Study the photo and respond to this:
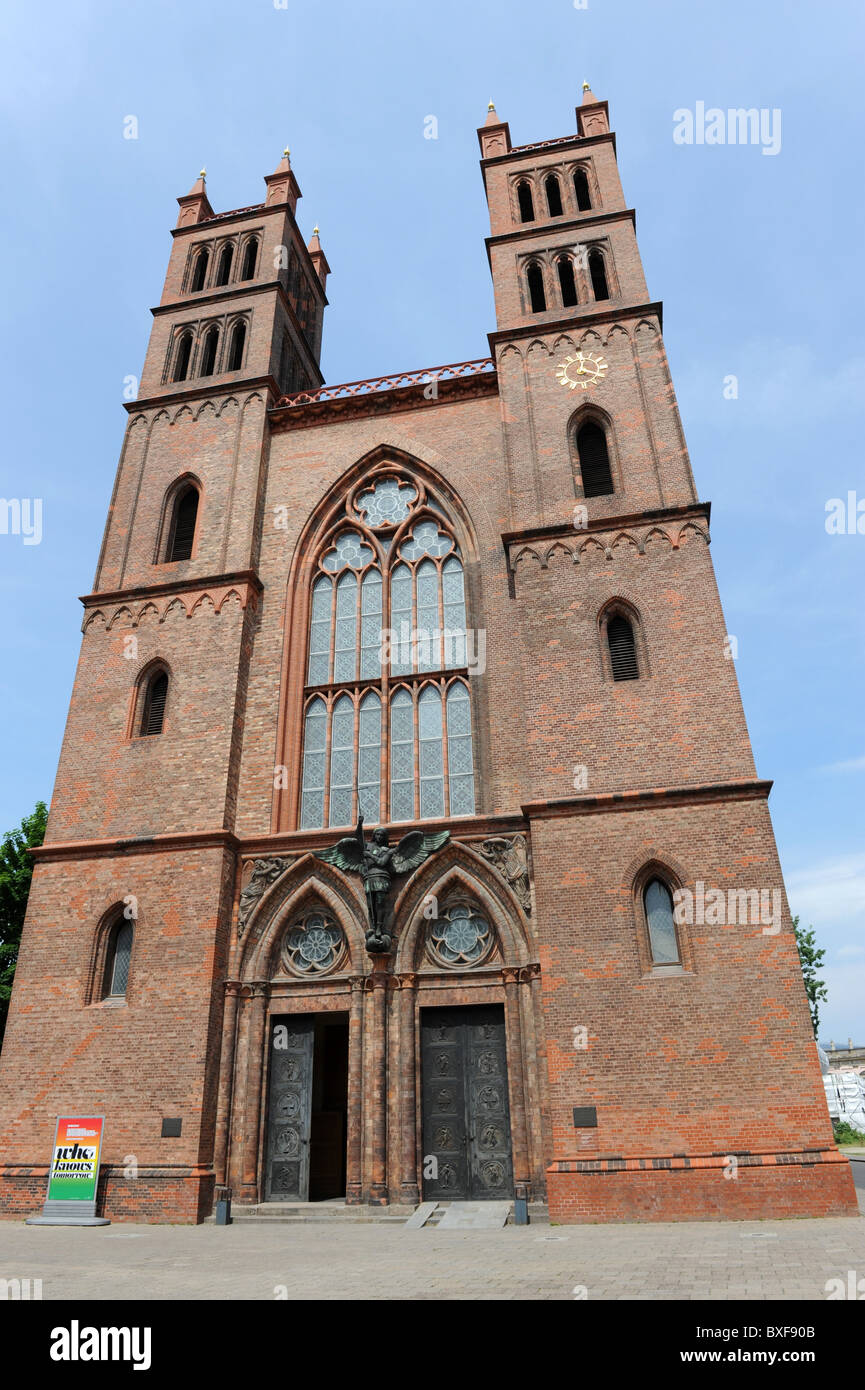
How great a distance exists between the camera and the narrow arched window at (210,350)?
937 inches

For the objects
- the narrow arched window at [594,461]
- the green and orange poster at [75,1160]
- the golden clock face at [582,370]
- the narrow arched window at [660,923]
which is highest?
the golden clock face at [582,370]

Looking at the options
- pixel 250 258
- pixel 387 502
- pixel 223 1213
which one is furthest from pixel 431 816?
pixel 250 258

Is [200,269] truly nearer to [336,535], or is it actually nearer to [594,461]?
[336,535]

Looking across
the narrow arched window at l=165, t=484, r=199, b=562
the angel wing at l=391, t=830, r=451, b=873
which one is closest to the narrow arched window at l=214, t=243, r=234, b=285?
the narrow arched window at l=165, t=484, r=199, b=562

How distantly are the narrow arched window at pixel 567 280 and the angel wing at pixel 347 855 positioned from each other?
46.9ft

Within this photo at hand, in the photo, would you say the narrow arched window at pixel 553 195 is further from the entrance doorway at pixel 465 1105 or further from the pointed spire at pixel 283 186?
the entrance doorway at pixel 465 1105

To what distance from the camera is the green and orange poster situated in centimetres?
1411

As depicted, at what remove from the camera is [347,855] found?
1620 cm

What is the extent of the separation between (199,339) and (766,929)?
20.1m

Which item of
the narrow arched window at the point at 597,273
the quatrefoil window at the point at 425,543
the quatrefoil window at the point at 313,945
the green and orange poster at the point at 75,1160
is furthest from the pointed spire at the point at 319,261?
the green and orange poster at the point at 75,1160

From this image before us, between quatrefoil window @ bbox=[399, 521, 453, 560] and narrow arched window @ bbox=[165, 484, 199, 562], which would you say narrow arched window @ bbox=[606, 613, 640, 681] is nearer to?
quatrefoil window @ bbox=[399, 521, 453, 560]

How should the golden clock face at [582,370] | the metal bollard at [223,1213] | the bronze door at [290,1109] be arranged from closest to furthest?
the metal bollard at [223,1213], the bronze door at [290,1109], the golden clock face at [582,370]

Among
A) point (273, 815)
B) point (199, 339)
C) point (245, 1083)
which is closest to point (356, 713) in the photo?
point (273, 815)

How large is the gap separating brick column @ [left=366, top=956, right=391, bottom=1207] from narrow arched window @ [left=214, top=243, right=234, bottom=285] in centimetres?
2001
